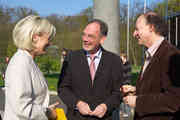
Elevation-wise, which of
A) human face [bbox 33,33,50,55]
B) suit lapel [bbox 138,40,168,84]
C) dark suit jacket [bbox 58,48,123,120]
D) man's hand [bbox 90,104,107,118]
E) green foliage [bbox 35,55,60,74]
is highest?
human face [bbox 33,33,50,55]

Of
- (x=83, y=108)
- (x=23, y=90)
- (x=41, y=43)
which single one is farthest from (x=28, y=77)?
(x=83, y=108)

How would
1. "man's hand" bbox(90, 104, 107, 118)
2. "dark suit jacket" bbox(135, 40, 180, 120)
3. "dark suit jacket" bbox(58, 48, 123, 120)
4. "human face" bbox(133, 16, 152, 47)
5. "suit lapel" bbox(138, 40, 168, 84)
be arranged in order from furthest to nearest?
"dark suit jacket" bbox(58, 48, 123, 120), "man's hand" bbox(90, 104, 107, 118), "human face" bbox(133, 16, 152, 47), "suit lapel" bbox(138, 40, 168, 84), "dark suit jacket" bbox(135, 40, 180, 120)

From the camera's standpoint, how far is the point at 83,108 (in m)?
2.81

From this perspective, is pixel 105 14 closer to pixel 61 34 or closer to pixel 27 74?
pixel 27 74

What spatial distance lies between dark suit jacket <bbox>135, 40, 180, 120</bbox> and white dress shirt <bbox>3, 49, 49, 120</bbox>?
0.85m

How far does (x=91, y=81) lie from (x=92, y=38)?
1.49ft

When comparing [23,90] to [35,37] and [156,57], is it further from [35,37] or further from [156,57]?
[156,57]

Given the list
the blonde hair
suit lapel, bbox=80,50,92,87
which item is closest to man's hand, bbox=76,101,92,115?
suit lapel, bbox=80,50,92,87

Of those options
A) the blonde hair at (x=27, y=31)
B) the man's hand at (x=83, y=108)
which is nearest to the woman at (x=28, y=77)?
the blonde hair at (x=27, y=31)

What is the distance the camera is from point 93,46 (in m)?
2.97

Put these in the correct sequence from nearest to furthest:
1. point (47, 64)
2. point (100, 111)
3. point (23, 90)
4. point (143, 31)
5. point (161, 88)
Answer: point (23, 90)
point (161, 88)
point (143, 31)
point (100, 111)
point (47, 64)

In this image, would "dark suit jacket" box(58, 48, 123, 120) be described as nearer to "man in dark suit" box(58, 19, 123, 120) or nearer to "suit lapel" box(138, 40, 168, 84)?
"man in dark suit" box(58, 19, 123, 120)

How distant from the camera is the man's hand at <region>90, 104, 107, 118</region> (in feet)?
9.19

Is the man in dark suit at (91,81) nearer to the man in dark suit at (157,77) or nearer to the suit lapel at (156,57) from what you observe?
the man in dark suit at (157,77)
